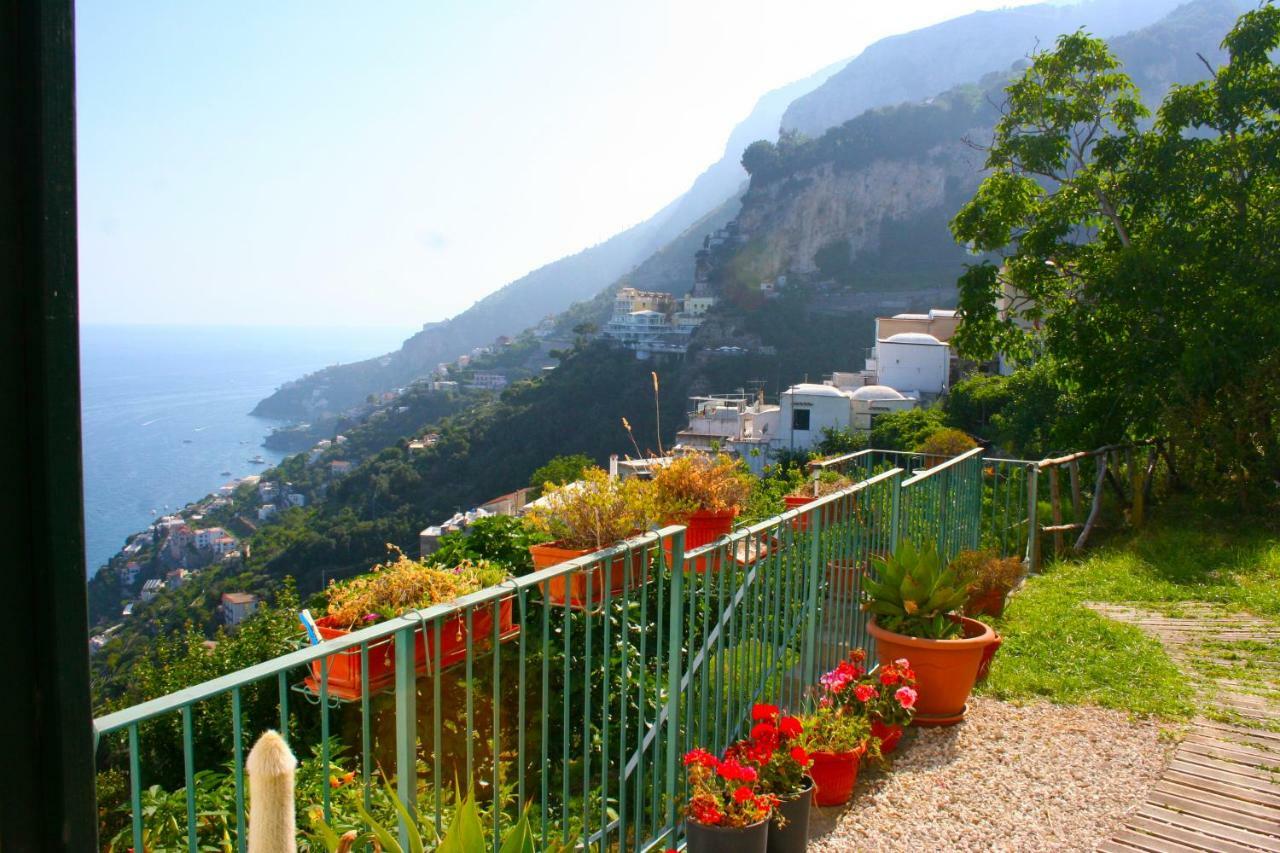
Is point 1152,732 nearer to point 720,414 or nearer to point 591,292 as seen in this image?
point 720,414

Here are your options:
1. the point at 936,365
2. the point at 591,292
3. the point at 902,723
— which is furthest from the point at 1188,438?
the point at 591,292

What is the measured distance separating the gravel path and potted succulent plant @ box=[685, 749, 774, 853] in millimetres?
577

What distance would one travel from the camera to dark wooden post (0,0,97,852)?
0.64 meters

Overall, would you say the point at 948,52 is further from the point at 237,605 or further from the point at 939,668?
the point at 939,668

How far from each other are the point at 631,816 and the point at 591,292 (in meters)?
144

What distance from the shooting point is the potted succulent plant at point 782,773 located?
114 inches

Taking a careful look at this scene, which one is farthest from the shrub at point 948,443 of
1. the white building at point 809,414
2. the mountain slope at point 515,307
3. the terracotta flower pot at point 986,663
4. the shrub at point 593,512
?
the mountain slope at point 515,307

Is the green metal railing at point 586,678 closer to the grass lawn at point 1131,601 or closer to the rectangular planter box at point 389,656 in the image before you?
the rectangular planter box at point 389,656

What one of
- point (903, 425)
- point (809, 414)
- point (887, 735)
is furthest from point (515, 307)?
point (887, 735)

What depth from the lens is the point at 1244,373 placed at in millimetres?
8680

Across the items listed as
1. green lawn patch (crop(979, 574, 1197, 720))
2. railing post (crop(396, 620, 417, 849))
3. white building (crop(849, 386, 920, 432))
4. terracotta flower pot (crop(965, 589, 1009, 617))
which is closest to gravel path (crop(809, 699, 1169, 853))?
green lawn patch (crop(979, 574, 1197, 720))

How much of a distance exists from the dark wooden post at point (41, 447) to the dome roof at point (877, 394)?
34.2 meters

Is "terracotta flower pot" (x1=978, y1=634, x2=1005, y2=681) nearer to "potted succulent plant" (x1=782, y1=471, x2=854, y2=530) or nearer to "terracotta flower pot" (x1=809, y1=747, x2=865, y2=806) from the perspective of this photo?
"potted succulent plant" (x1=782, y1=471, x2=854, y2=530)

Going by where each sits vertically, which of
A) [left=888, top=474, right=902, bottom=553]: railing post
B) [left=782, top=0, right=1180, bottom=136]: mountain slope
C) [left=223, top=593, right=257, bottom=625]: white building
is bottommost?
[left=223, top=593, right=257, bottom=625]: white building
